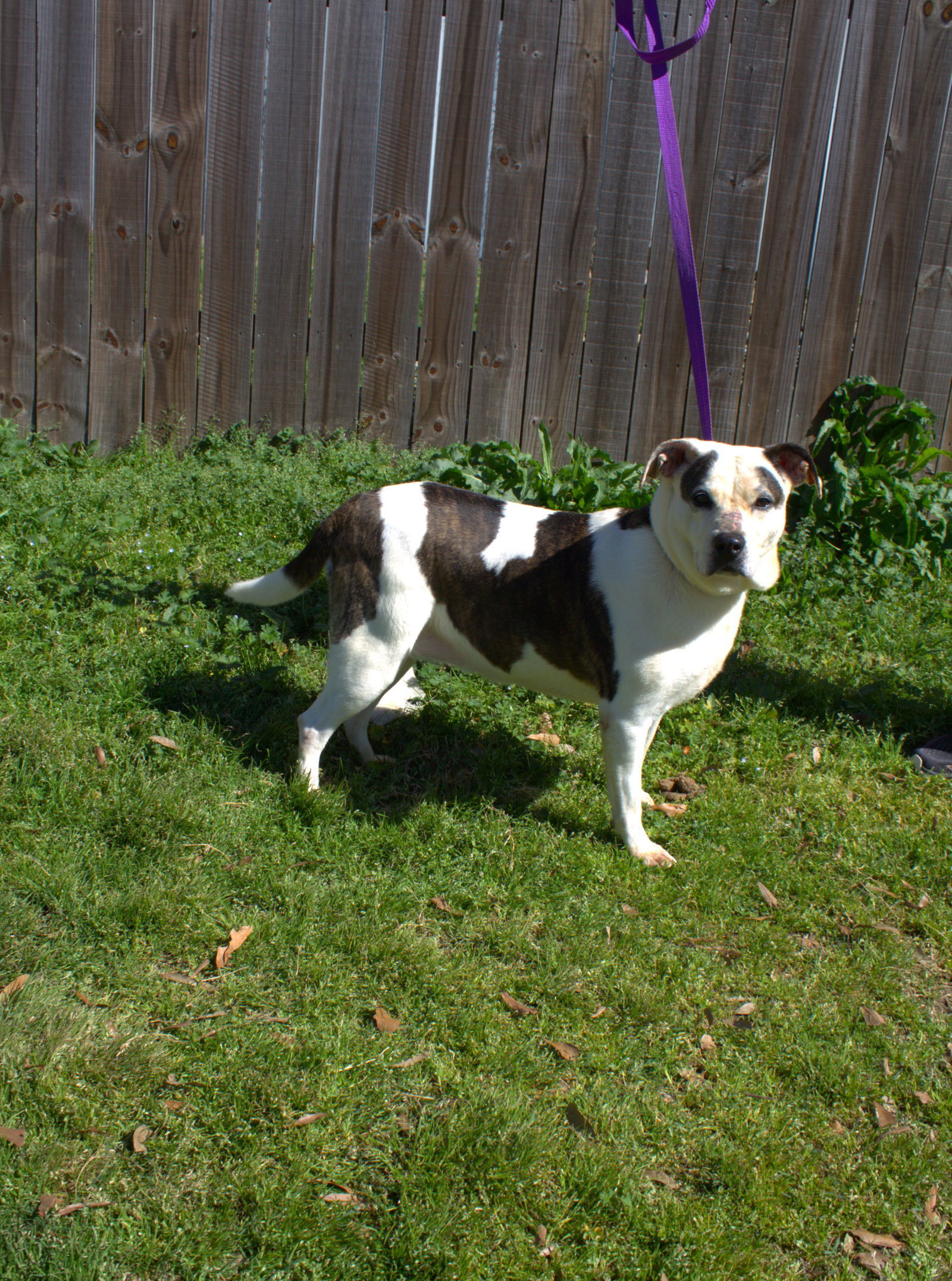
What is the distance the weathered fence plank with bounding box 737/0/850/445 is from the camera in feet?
18.8

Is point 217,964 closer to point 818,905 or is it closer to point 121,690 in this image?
point 121,690

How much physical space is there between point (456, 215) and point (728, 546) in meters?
3.69

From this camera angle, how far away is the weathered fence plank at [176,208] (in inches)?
217

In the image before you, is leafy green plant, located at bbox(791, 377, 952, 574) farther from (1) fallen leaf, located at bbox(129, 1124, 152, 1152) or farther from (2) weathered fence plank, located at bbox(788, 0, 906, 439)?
(1) fallen leaf, located at bbox(129, 1124, 152, 1152)

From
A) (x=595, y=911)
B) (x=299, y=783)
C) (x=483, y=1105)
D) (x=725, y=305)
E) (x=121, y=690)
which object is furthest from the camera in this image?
→ (x=725, y=305)

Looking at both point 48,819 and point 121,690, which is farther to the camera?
point 121,690

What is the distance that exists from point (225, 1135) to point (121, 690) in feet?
7.20

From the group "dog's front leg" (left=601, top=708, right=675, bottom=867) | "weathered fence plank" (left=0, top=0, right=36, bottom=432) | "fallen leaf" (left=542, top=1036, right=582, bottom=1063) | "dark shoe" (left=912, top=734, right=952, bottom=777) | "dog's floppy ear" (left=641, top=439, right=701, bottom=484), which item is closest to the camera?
"fallen leaf" (left=542, top=1036, right=582, bottom=1063)

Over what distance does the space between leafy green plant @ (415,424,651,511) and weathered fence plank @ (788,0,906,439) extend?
53.7 inches

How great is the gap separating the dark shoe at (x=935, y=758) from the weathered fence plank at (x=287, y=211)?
416 cm

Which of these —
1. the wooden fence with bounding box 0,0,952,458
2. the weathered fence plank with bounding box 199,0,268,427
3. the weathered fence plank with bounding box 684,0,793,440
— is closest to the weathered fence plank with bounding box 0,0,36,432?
the wooden fence with bounding box 0,0,952,458

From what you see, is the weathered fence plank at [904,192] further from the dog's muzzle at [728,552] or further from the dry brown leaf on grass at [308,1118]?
the dry brown leaf on grass at [308,1118]

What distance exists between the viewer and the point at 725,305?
6.06 m

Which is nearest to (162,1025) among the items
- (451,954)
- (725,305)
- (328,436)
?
(451,954)
